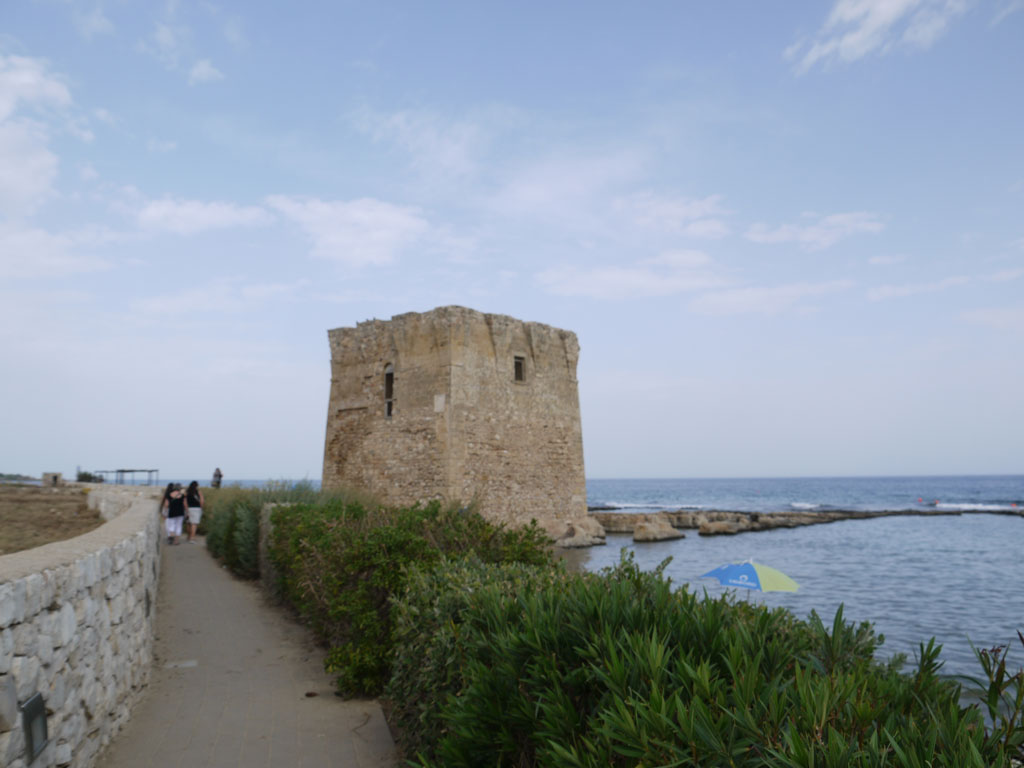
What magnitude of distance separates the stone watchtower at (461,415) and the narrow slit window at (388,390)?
0.10 ft

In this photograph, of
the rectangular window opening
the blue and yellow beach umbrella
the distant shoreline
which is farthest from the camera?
the distant shoreline

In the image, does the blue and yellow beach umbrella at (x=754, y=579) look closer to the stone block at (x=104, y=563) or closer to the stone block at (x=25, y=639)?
the stone block at (x=104, y=563)

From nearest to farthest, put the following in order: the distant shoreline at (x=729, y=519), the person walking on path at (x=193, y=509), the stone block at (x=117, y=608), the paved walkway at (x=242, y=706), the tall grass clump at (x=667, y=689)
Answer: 1. the tall grass clump at (x=667, y=689)
2. the paved walkway at (x=242, y=706)
3. the stone block at (x=117, y=608)
4. the person walking on path at (x=193, y=509)
5. the distant shoreline at (x=729, y=519)

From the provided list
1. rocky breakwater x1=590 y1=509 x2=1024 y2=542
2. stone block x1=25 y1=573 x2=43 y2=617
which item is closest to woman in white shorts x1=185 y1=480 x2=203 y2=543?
stone block x1=25 y1=573 x2=43 y2=617

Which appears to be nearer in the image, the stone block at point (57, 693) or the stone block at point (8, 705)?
the stone block at point (8, 705)

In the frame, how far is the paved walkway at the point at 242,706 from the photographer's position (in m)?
4.66

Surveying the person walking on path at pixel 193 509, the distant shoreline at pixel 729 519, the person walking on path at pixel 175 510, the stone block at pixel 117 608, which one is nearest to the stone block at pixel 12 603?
the stone block at pixel 117 608

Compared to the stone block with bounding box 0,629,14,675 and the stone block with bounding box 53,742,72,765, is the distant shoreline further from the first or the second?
the stone block with bounding box 0,629,14,675

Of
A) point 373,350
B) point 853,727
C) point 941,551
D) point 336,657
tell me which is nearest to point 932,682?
point 853,727

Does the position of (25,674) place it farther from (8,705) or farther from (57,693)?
(57,693)

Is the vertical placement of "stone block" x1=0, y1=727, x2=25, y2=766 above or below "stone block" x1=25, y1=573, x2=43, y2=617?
below

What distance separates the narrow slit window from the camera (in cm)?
1997

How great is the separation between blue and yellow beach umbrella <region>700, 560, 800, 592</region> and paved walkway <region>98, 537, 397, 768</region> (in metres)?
5.87

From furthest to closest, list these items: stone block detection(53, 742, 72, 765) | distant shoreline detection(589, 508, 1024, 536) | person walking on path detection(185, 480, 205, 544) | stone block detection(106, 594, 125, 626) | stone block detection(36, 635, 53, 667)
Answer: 1. distant shoreline detection(589, 508, 1024, 536)
2. person walking on path detection(185, 480, 205, 544)
3. stone block detection(106, 594, 125, 626)
4. stone block detection(53, 742, 72, 765)
5. stone block detection(36, 635, 53, 667)
